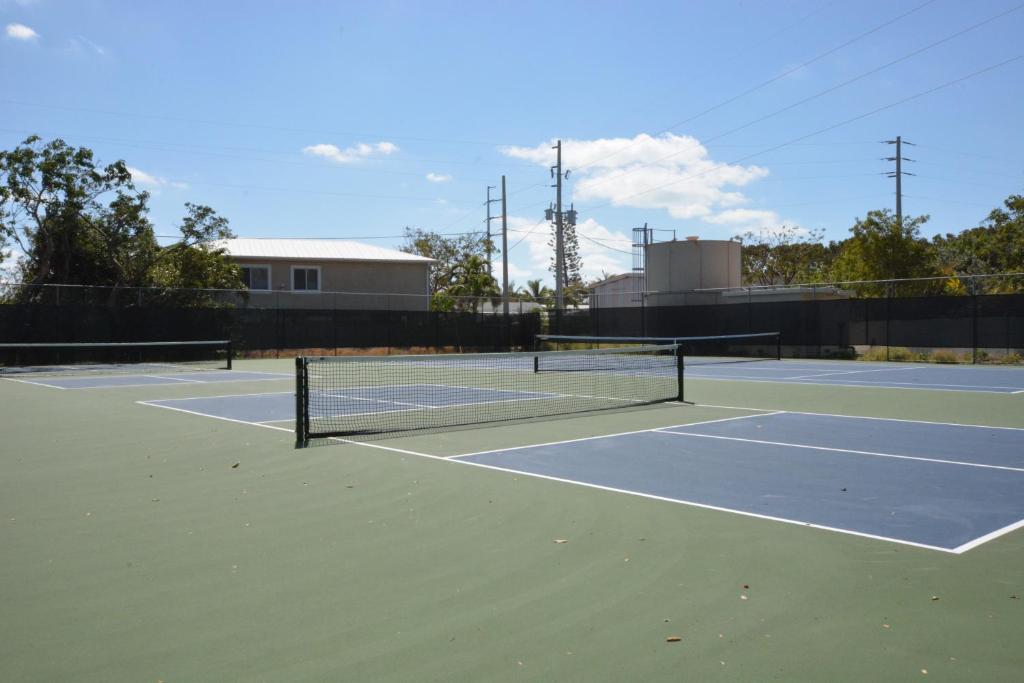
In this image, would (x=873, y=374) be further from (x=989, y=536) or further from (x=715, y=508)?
(x=989, y=536)

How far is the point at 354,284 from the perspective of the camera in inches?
1631

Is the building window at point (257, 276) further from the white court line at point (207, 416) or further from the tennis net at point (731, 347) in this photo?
the white court line at point (207, 416)

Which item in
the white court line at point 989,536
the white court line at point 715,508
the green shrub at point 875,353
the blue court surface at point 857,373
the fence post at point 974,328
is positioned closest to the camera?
the white court line at point 989,536

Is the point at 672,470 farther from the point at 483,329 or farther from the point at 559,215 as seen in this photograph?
the point at 559,215

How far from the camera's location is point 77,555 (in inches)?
200

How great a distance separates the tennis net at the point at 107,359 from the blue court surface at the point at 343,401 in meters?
9.22

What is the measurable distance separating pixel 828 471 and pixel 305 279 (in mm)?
35431

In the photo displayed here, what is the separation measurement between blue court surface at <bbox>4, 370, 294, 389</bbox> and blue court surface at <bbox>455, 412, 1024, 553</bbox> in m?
12.9

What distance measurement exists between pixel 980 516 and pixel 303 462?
5691 mm

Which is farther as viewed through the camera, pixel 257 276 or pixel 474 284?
pixel 474 284

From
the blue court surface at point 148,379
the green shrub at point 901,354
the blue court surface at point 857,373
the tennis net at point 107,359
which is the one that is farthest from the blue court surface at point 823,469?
the green shrub at point 901,354

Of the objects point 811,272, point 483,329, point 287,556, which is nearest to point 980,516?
point 287,556

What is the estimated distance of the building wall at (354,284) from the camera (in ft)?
130

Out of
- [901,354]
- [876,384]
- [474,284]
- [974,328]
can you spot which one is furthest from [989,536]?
[474,284]
